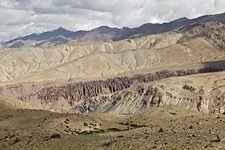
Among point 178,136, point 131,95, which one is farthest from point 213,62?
point 178,136

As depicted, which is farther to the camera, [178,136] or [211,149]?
[178,136]

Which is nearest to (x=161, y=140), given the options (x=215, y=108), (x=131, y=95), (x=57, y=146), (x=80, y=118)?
(x=57, y=146)

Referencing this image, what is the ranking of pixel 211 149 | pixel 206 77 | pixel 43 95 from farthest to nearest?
pixel 43 95
pixel 206 77
pixel 211 149

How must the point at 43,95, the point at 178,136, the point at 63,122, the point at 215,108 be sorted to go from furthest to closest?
the point at 43,95 → the point at 215,108 → the point at 63,122 → the point at 178,136

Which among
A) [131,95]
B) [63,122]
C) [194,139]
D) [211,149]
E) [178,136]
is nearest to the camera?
[211,149]

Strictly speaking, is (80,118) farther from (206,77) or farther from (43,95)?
(43,95)

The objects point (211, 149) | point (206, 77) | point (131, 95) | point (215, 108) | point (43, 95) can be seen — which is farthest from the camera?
point (43, 95)

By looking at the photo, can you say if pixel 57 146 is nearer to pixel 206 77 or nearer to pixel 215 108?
pixel 215 108

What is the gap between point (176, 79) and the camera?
124m

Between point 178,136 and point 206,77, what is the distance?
348ft

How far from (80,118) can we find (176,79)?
2810 inches

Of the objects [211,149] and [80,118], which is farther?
[80,118]

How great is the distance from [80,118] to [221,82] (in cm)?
7563

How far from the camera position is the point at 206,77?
132375mm
